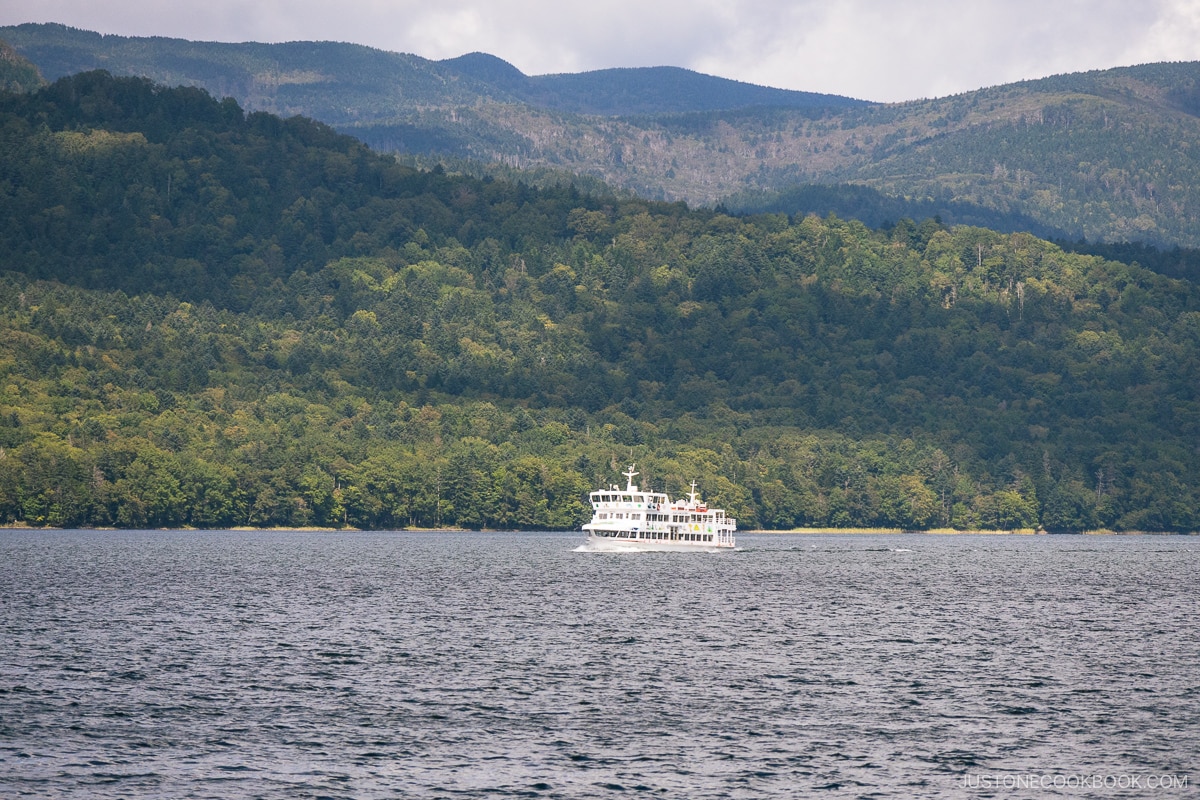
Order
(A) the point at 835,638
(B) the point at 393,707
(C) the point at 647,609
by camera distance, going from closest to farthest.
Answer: (B) the point at 393,707 < (A) the point at 835,638 < (C) the point at 647,609

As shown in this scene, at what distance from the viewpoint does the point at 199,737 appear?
226ft

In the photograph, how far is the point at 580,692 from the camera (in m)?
82.8

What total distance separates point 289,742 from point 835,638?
52.2 m

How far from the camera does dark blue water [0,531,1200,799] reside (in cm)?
6216

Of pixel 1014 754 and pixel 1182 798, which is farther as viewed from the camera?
pixel 1014 754

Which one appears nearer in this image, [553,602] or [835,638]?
[835,638]

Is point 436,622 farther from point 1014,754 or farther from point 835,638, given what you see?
point 1014,754

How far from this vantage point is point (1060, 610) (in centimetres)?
13512

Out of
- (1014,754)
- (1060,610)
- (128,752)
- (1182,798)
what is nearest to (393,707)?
(128,752)

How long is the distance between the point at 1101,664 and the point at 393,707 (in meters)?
45.8

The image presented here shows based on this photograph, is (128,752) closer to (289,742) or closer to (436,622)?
(289,742)

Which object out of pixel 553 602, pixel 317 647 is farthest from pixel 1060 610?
pixel 317 647

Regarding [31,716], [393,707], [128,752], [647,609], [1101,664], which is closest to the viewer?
[128,752]

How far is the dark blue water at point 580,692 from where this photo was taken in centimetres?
6216
